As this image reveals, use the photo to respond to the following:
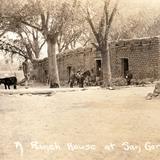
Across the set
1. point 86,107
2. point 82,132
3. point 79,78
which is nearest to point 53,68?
point 79,78

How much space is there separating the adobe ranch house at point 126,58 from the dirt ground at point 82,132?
11.3 meters

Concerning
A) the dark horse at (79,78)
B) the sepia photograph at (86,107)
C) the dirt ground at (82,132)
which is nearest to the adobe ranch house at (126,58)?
the sepia photograph at (86,107)

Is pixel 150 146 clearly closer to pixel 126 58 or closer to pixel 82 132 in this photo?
pixel 82 132

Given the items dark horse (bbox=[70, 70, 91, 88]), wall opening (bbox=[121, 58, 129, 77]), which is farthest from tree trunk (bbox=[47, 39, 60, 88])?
wall opening (bbox=[121, 58, 129, 77])

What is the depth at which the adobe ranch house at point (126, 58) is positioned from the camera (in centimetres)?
2305

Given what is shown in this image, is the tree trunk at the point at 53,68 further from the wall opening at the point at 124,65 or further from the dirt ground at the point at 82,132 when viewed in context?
the dirt ground at the point at 82,132

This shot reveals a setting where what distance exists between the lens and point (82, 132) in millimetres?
7492

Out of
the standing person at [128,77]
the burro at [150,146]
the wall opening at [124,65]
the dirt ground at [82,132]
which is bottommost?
the burro at [150,146]

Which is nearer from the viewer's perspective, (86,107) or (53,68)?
(86,107)

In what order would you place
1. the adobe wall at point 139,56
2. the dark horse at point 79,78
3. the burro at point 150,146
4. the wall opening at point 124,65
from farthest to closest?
the wall opening at point 124,65, the dark horse at point 79,78, the adobe wall at point 139,56, the burro at point 150,146

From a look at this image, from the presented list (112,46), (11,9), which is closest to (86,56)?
(112,46)

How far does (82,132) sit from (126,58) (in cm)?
1789

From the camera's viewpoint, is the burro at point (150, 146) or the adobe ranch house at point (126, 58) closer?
the burro at point (150, 146)

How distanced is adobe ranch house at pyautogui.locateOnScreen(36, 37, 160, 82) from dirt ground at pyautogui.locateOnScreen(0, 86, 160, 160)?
11318 millimetres
